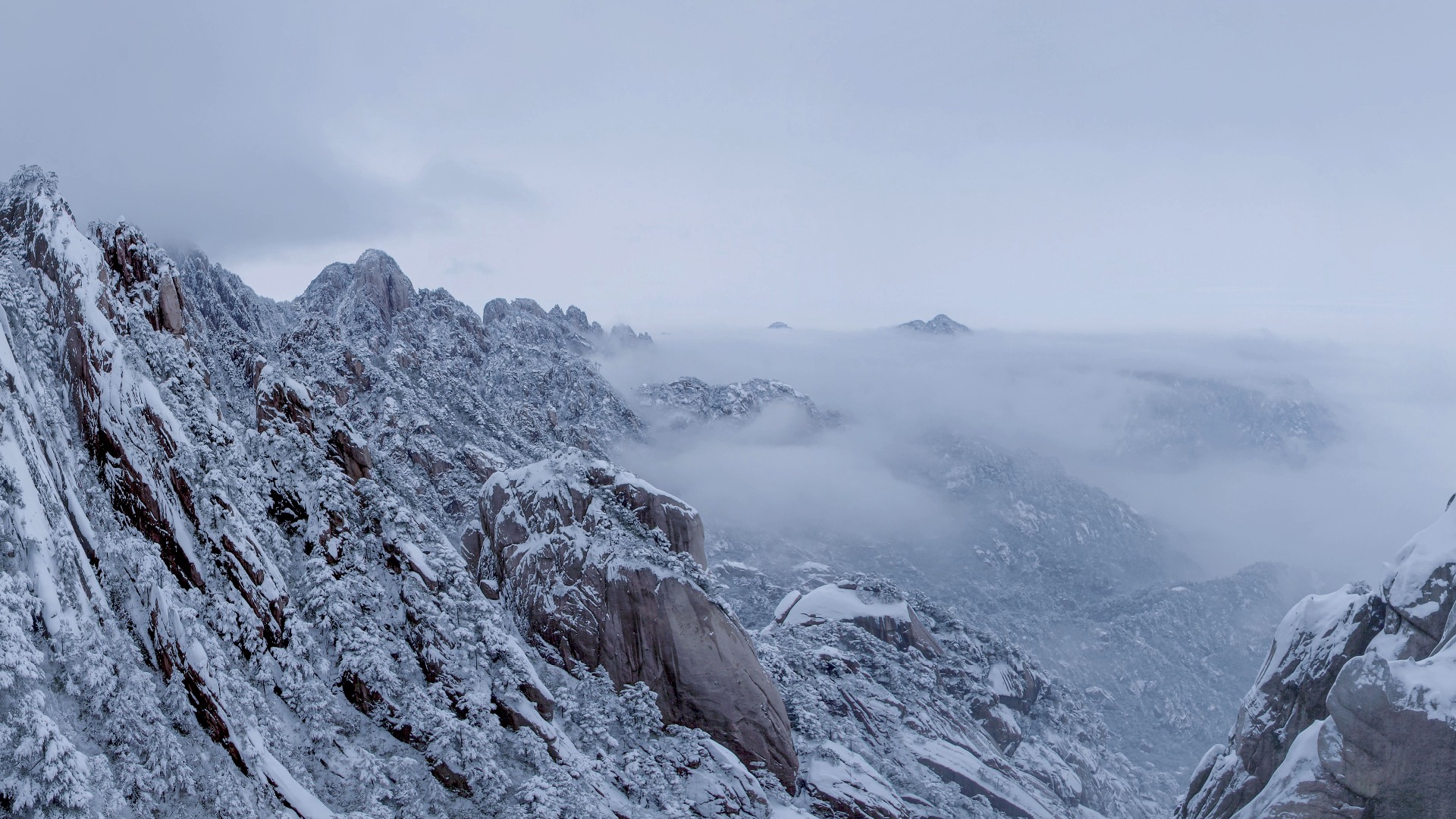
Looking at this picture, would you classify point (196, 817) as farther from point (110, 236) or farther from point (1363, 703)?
point (1363, 703)

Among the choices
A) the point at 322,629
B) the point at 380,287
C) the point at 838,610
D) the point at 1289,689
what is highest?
the point at 380,287

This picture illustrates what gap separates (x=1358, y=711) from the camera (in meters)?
28.9

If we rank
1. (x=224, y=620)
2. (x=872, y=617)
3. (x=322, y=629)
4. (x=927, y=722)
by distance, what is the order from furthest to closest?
1. (x=872, y=617)
2. (x=927, y=722)
3. (x=322, y=629)
4. (x=224, y=620)

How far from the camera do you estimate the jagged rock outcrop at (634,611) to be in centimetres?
4625

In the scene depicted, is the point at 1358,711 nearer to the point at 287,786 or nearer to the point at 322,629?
the point at 287,786

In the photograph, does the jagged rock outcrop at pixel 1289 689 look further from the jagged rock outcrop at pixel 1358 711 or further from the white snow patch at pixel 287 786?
the white snow patch at pixel 287 786

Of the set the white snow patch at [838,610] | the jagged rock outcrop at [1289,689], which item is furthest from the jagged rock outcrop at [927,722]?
the jagged rock outcrop at [1289,689]

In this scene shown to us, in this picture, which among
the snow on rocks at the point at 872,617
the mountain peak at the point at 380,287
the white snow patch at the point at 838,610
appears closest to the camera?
the snow on rocks at the point at 872,617

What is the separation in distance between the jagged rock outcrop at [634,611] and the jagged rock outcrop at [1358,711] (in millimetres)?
24599

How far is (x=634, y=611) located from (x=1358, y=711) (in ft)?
115

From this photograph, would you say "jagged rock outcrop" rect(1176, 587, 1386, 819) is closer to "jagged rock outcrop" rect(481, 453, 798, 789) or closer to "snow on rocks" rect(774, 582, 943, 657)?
"jagged rock outcrop" rect(481, 453, 798, 789)

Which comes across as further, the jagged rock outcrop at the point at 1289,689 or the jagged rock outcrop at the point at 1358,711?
the jagged rock outcrop at the point at 1289,689

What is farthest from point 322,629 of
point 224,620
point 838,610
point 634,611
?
point 838,610

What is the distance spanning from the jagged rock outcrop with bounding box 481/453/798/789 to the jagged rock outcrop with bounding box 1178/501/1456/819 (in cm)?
2460
